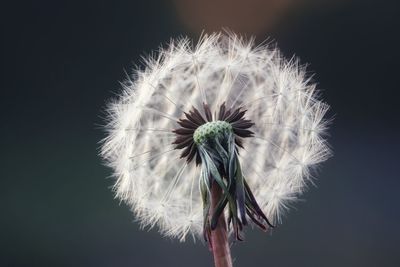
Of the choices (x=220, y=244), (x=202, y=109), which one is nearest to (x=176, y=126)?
(x=202, y=109)

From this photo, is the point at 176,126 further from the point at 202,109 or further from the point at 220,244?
the point at 220,244

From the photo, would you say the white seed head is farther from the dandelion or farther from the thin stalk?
the thin stalk

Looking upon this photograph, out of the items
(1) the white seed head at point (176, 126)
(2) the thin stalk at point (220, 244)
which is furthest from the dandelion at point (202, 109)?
(2) the thin stalk at point (220, 244)

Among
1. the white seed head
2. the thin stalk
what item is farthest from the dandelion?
the thin stalk

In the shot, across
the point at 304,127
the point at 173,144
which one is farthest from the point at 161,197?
the point at 304,127

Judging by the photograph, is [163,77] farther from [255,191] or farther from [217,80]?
[255,191]
